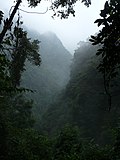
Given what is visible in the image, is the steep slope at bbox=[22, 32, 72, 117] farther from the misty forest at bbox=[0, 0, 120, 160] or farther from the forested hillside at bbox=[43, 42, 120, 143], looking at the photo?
the forested hillside at bbox=[43, 42, 120, 143]

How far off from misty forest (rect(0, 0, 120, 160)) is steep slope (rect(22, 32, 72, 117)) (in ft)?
1.55

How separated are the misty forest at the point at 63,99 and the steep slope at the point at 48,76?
47 cm

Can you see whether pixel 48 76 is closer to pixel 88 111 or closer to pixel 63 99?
pixel 63 99

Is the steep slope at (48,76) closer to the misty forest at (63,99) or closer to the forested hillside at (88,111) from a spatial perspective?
the misty forest at (63,99)

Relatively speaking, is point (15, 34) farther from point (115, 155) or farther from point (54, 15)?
point (115, 155)

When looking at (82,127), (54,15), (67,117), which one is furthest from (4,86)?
(67,117)

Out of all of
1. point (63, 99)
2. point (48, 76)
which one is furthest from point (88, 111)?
point (48, 76)

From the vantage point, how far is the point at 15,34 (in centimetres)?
1335

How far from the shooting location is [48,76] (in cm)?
14700

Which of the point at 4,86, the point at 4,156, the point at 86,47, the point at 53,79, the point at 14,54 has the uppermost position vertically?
the point at 53,79

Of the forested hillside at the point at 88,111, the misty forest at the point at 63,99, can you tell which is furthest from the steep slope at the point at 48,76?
the forested hillside at the point at 88,111

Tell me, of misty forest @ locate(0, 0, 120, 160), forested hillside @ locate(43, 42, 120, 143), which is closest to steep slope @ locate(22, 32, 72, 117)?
misty forest @ locate(0, 0, 120, 160)

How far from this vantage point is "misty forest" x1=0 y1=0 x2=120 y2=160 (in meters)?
6.18

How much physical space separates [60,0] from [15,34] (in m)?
2.04
